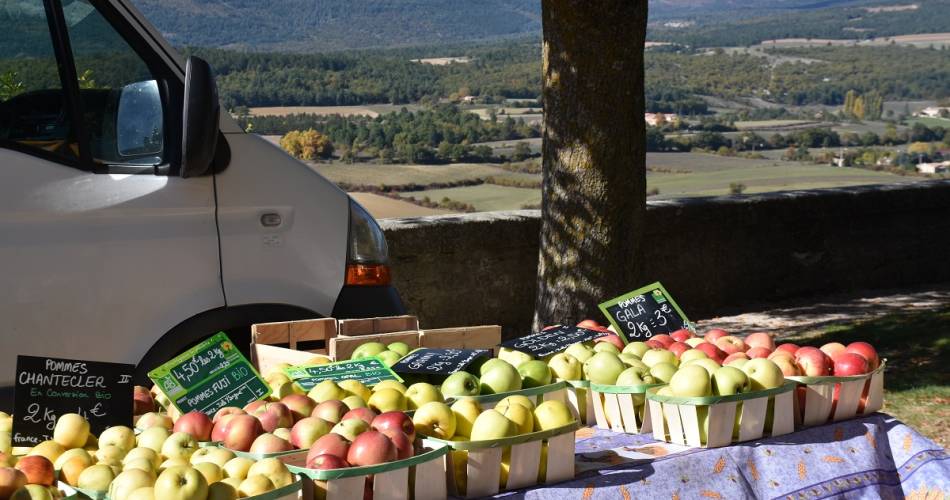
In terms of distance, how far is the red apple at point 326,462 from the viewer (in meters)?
2.49

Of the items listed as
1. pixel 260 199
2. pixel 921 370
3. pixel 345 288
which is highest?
pixel 260 199

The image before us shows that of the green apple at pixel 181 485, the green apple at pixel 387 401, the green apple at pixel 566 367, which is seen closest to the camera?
the green apple at pixel 181 485

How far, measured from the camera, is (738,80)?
22438 millimetres

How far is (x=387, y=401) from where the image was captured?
3096 mm

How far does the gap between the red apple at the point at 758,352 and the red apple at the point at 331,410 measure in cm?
146

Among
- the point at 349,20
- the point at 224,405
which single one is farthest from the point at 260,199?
the point at 349,20

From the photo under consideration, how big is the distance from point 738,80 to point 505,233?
14.7 m

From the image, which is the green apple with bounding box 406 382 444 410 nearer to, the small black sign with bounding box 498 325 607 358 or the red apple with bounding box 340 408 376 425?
the red apple with bounding box 340 408 376 425

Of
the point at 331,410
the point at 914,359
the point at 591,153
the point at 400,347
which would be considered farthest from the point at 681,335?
the point at 914,359

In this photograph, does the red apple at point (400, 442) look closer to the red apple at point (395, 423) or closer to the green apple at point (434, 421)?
the red apple at point (395, 423)

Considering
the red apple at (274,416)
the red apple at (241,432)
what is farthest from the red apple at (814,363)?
the red apple at (241,432)

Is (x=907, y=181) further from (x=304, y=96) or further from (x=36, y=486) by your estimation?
(x=36, y=486)

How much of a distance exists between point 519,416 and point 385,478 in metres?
0.48

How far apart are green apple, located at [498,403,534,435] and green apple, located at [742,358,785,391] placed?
2.52 feet
